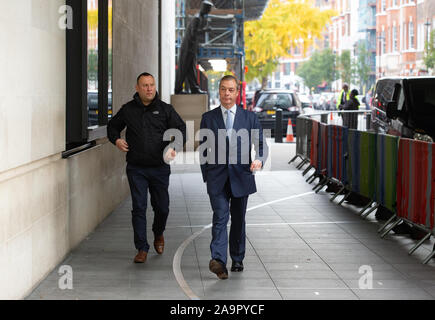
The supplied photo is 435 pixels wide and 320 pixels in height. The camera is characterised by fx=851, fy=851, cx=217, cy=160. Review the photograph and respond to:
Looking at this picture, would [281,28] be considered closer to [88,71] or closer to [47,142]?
[88,71]

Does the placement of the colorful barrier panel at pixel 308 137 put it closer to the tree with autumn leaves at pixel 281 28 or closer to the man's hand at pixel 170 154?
the man's hand at pixel 170 154

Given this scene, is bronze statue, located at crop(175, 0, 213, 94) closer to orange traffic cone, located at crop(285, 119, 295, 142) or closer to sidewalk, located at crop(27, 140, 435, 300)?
orange traffic cone, located at crop(285, 119, 295, 142)

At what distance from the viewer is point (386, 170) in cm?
1031

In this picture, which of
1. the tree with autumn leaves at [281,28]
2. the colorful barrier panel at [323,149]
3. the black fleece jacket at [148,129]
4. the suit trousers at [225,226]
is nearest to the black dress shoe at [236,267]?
the suit trousers at [225,226]

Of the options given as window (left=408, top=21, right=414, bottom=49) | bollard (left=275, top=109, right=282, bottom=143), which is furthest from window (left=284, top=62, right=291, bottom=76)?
bollard (left=275, top=109, right=282, bottom=143)

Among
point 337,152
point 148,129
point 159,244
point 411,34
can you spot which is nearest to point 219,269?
point 159,244

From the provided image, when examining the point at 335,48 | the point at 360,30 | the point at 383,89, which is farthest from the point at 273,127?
Answer: the point at 335,48

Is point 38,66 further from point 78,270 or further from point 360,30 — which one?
point 360,30

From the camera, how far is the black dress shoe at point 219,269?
739 centimetres

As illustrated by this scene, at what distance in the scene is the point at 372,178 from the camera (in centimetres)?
1117

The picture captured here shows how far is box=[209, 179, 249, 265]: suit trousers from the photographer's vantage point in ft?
24.6

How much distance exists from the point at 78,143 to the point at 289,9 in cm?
4816

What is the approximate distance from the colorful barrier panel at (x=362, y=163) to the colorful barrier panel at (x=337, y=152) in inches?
13.8
